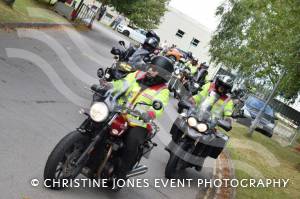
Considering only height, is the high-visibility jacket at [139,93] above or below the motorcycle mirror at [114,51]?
above

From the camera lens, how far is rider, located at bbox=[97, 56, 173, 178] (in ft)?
23.9

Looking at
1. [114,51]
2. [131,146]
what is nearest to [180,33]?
[114,51]

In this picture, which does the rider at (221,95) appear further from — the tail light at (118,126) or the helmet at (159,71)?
the tail light at (118,126)

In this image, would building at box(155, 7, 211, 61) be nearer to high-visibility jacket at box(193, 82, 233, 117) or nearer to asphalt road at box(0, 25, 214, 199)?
asphalt road at box(0, 25, 214, 199)

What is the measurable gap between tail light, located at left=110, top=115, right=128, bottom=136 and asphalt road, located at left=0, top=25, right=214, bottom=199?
100 cm

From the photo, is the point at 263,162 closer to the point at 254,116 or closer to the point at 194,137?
the point at 194,137

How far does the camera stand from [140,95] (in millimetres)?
7707

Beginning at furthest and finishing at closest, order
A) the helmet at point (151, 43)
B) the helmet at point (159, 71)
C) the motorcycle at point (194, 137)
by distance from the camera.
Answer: the helmet at point (151, 43), the motorcycle at point (194, 137), the helmet at point (159, 71)

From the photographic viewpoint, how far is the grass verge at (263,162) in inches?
498

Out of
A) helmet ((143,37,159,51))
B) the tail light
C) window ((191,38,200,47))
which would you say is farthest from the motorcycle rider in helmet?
window ((191,38,200,47))

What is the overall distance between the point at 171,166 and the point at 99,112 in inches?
168

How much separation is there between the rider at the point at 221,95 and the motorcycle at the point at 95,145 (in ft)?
11.6

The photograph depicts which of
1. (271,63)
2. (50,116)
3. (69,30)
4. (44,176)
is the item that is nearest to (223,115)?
(50,116)

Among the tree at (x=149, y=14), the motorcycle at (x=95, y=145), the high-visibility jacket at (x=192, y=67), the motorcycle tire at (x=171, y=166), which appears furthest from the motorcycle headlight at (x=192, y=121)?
the tree at (x=149, y=14)
